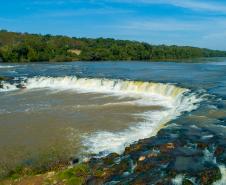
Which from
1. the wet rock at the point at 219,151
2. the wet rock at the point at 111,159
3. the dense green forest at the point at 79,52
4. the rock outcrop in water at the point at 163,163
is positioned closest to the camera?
the rock outcrop in water at the point at 163,163

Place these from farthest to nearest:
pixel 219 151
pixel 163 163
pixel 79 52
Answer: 1. pixel 79 52
2. pixel 219 151
3. pixel 163 163

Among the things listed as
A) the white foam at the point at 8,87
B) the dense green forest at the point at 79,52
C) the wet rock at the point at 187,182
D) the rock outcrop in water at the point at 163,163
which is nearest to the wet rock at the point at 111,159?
the rock outcrop in water at the point at 163,163

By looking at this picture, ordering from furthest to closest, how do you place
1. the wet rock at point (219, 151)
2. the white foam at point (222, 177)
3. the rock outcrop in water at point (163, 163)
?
the wet rock at point (219, 151)
the rock outcrop in water at point (163, 163)
the white foam at point (222, 177)

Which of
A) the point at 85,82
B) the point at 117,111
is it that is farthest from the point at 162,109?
the point at 85,82

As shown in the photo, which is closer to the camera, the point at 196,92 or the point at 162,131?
the point at 162,131

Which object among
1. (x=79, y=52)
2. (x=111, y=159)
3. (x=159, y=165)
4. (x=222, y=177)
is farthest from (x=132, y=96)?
(x=79, y=52)

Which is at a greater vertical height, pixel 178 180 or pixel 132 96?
pixel 178 180

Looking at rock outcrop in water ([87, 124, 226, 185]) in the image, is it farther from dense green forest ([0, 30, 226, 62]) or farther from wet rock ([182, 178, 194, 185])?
dense green forest ([0, 30, 226, 62])

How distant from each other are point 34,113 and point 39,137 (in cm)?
543

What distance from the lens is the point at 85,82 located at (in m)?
33.0

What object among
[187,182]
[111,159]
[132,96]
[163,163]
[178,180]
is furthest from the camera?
[132,96]

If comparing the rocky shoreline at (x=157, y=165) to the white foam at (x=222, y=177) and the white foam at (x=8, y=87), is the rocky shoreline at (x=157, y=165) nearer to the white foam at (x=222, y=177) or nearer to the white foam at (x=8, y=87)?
the white foam at (x=222, y=177)

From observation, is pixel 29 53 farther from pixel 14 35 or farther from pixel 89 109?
pixel 89 109

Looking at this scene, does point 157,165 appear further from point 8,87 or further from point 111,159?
point 8,87
